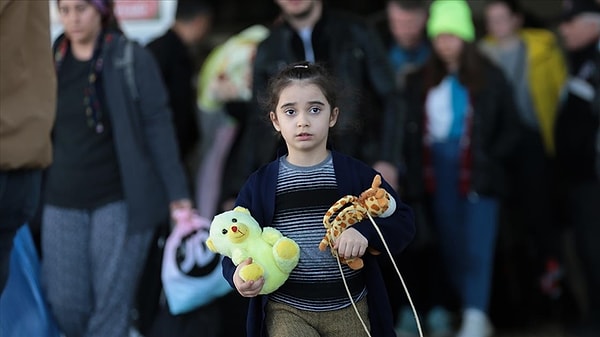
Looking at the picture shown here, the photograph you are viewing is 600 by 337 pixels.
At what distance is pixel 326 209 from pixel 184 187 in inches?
64.8

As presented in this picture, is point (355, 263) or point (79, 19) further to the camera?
point (79, 19)

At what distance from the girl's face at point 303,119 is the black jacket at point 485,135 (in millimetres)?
2706

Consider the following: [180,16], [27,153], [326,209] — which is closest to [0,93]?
[27,153]

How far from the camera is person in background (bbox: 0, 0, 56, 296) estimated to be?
4.17 m

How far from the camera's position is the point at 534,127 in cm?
761

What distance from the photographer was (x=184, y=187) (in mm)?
5504

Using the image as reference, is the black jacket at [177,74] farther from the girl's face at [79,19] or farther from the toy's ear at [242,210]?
the toy's ear at [242,210]

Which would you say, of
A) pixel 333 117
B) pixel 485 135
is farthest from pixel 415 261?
pixel 333 117

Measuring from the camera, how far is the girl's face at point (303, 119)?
3961 millimetres

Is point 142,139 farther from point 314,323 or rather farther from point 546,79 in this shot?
point 546,79

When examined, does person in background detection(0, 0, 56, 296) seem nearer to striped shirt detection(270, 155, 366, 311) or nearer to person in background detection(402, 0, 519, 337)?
striped shirt detection(270, 155, 366, 311)

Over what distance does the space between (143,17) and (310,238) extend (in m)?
3.67

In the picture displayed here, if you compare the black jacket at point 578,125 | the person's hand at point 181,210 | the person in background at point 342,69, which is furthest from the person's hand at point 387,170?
the black jacket at point 578,125

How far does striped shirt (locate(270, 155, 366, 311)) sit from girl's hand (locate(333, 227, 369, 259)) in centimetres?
16
